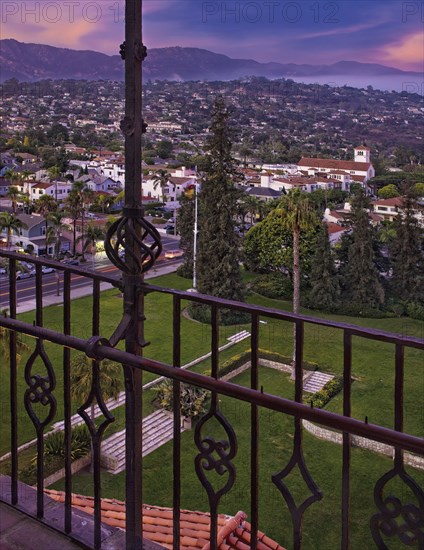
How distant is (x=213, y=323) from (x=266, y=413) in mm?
15869

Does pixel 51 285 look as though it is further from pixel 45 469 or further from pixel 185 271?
pixel 45 469

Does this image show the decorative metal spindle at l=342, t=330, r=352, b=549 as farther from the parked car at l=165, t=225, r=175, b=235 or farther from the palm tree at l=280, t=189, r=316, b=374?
the parked car at l=165, t=225, r=175, b=235

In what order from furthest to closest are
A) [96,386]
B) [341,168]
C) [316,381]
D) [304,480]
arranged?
[341,168] → [316,381] → [96,386] → [304,480]

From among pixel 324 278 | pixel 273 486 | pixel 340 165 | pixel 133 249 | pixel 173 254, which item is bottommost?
pixel 273 486

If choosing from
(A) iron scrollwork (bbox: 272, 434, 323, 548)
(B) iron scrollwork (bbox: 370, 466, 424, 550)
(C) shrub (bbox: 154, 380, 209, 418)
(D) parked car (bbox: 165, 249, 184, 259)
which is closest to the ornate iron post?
(A) iron scrollwork (bbox: 272, 434, 323, 548)

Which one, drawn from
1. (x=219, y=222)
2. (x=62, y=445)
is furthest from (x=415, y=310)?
(x=62, y=445)

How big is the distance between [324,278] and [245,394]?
28.2 metres

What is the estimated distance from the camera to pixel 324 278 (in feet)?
97.6

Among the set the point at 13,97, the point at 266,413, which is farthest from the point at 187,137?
the point at 266,413

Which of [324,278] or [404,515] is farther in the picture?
[324,278]

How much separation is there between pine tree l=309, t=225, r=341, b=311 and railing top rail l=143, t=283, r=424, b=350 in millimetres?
27790

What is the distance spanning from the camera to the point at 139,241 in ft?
7.63

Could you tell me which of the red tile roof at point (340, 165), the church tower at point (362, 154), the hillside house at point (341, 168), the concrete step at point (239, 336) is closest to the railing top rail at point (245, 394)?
the concrete step at point (239, 336)

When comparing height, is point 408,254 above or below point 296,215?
below
